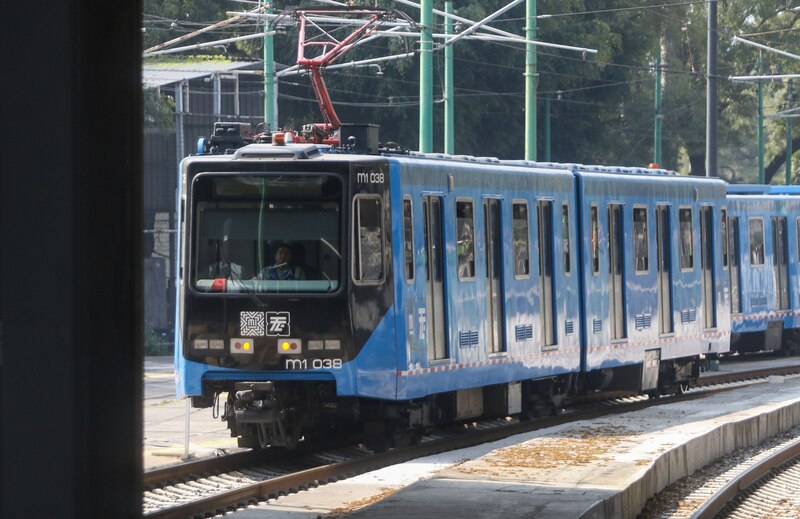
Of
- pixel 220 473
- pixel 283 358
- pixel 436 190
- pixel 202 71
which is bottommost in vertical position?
pixel 220 473

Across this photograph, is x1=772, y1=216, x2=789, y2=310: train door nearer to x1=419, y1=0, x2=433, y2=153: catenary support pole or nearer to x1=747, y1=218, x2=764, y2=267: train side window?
x1=747, y1=218, x2=764, y2=267: train side window

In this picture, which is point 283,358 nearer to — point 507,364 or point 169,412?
point 507,364

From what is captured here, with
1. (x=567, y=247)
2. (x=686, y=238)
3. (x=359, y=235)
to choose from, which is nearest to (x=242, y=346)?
(x=359, y=235)

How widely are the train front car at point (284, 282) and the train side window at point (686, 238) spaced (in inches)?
352

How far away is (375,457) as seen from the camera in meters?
15.4

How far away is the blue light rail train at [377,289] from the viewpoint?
15.0 meters

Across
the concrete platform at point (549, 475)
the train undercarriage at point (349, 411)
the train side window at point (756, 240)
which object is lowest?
the concrete platform at point (549, 475)

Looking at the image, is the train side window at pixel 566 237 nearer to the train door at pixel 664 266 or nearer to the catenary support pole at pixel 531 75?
the train door at pixel 664 266

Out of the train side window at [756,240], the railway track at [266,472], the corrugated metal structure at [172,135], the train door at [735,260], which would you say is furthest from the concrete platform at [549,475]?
the corrugated metal structure at [172,135]

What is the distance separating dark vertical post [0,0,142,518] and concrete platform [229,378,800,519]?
5.13m

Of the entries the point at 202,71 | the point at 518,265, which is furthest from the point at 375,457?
the point at 202,71

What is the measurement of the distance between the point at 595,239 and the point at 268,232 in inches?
258

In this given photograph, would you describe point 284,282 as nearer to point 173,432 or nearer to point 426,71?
point 173,432

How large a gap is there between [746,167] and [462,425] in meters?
123
